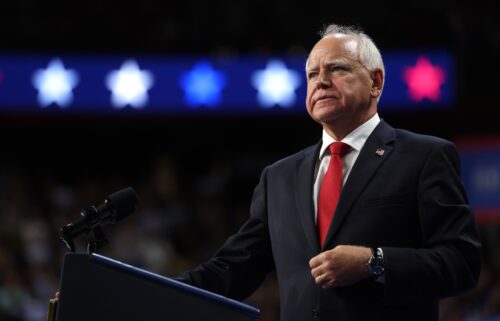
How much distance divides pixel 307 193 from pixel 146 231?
19.4 ft

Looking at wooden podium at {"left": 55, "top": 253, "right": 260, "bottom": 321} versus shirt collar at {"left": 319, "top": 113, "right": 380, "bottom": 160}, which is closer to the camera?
wooden podium at {"left": 55, "top": 253, "right": 260, "bottom": 321}

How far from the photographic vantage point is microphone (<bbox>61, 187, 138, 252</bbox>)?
2398 mm

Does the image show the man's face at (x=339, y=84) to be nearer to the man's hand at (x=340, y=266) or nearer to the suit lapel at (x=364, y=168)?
the suit lapel at (x=364, y=168)

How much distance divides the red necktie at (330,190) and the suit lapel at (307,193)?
0.02 meters

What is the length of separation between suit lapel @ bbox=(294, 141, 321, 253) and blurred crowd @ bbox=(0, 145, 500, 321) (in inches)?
130

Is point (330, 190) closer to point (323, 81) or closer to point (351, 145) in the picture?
point (351, 145)

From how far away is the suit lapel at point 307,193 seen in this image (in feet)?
8.48

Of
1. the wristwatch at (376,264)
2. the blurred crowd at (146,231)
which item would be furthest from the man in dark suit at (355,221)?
the blurred crowd at (146,231)

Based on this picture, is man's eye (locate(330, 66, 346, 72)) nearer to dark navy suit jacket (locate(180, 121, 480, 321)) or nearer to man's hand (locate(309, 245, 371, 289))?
dark navy suit jacket (locate(180, 121, 480, 321))

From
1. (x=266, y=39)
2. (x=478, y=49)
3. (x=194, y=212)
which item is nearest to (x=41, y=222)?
(x=194, y=212)

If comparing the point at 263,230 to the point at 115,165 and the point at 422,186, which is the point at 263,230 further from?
the point at 115,165

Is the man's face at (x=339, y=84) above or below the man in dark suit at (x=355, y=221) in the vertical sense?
above

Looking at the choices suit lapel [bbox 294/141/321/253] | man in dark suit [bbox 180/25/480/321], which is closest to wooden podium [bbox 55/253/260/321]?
man in dark suit [bbox 180/25/480/321]

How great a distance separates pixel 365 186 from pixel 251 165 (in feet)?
27.3
